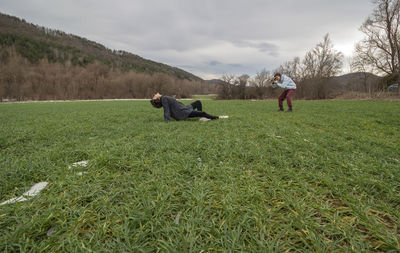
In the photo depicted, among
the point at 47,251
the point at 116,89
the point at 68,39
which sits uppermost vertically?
the point at 68,39

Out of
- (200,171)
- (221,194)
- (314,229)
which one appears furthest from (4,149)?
(314,229)

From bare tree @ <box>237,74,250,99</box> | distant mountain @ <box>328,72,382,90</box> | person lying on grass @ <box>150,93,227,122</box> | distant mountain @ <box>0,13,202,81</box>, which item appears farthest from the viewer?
distant mountain @ <box>0,13,202,81</box>

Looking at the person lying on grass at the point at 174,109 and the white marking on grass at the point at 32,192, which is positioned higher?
the person lying on grass at the point at 174,109

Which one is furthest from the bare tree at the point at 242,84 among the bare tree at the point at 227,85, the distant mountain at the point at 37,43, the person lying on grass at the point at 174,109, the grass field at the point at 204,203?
the distant mountain at the point at 37,43

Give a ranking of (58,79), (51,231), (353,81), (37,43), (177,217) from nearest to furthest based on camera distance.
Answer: (51,231) → (177,217) → (353,81) → (58,79) → (37,43)

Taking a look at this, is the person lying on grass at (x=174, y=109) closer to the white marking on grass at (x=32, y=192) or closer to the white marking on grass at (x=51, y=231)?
the white marking on grass at (x=32, y=192)

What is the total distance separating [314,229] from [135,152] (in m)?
2.17

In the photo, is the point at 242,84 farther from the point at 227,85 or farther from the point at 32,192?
the point at 32,192

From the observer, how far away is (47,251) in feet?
2.99

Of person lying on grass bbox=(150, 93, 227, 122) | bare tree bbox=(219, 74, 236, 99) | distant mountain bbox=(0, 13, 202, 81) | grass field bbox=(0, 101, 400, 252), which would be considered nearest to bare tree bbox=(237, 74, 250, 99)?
bare tree bbox=(219, 74, 236, 99)

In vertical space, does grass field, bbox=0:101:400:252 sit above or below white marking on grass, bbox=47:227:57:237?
above

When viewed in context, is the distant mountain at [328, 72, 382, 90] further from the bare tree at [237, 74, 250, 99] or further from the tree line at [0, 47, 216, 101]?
the tree line at [0, 47, 216, 101]

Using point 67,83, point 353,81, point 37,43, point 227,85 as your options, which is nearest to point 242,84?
point 227,85

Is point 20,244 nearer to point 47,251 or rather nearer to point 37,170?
point 47,251
